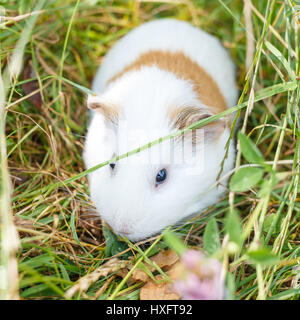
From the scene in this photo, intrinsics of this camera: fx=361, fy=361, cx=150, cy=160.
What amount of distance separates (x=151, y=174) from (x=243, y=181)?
60 centimetres

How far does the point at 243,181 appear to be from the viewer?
1.39 metres

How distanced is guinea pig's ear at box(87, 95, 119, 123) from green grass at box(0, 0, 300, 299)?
10 cm

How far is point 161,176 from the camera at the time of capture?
1.95 m

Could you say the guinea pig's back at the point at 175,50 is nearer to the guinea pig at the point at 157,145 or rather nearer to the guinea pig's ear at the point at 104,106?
the guinea pig at the point at 157,145

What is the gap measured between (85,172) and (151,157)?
35 cm

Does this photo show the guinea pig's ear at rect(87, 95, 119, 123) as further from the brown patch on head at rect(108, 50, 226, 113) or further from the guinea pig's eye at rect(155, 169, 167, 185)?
the brown patch on head at rect(108, 50, 226, 113)

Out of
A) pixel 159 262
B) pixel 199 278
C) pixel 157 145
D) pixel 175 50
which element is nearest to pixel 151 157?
pixel 157 145

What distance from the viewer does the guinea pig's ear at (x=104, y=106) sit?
6.77 ft

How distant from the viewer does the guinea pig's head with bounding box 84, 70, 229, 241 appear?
184 centimetres

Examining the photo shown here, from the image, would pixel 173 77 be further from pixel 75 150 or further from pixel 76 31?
pixel 76 31

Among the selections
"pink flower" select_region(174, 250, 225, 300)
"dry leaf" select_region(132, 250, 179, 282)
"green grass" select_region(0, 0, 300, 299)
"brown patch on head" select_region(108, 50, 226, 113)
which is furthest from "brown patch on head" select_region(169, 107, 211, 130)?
"pink flower" select_region(174, 250, 225, 300)

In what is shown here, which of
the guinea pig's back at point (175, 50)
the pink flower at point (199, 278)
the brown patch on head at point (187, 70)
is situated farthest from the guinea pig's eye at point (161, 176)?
the guinea pig's back at point (175, 50)

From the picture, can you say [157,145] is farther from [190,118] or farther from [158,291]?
[158,291]
